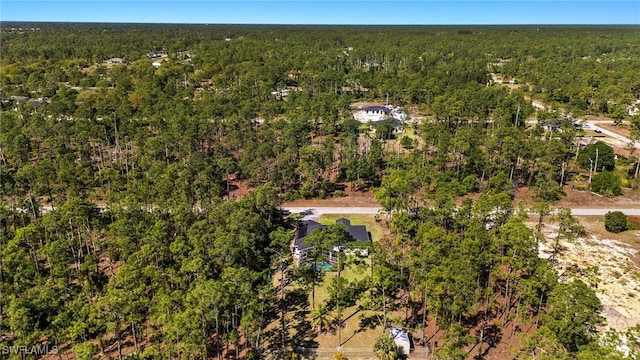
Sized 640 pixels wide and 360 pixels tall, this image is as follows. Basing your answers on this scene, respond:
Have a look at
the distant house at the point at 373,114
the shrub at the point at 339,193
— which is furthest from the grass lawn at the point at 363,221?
the distant house at the point at 373,114

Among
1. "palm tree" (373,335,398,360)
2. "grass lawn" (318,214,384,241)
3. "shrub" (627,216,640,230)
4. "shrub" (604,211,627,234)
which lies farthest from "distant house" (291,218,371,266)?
"shrub" (627,216,640,230)

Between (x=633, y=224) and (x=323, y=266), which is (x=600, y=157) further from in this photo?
(x=323, y=266)

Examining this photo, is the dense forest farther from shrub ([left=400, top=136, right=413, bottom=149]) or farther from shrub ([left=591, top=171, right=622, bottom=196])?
shrub ([left=400, top=136, right=413, bottom=149])

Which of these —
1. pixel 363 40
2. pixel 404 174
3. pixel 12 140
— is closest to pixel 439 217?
pixel 404 174

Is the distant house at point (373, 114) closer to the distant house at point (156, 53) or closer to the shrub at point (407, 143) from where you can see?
the shrub at point (407, 143)

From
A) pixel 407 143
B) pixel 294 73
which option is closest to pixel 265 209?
pixel 407 143

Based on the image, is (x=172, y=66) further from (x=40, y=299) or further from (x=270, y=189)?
(x=40, y=299)
